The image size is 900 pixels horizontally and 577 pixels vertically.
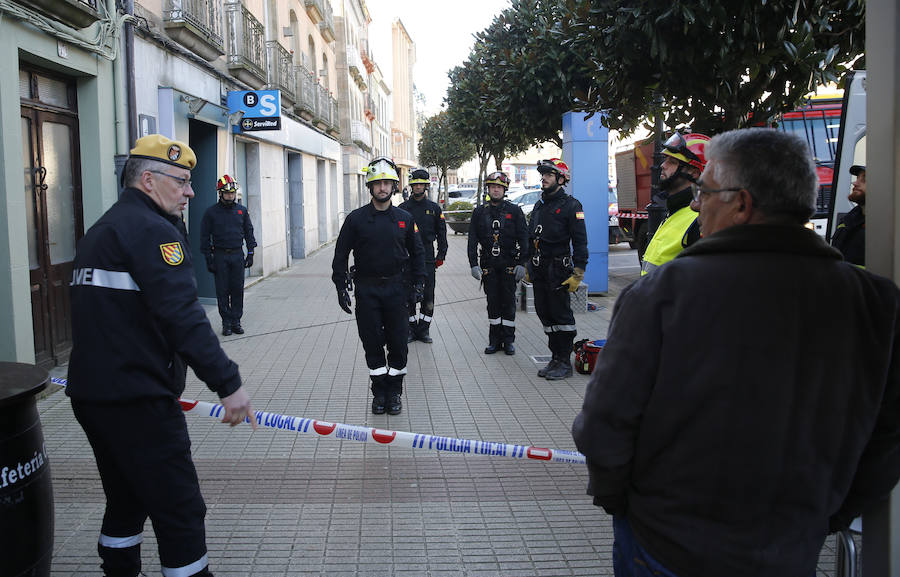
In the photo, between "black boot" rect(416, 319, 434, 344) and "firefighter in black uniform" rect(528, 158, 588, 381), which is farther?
"black boot" rect(416, 319, 434, 344)

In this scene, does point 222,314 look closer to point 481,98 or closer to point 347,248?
point 347,248

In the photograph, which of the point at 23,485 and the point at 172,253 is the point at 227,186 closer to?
the point at 172,253

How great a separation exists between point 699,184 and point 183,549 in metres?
2.32

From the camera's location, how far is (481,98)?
1659cm

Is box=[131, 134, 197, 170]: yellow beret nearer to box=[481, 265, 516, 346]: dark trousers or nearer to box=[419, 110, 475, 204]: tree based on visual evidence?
box=[481, 265, 516, 346]: dark trousers

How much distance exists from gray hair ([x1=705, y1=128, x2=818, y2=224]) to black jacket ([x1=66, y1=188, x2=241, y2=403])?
6.58ft

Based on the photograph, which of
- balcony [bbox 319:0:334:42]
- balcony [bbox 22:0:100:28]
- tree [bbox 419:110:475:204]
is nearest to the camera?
balcony [bbox 22:0:100:28]

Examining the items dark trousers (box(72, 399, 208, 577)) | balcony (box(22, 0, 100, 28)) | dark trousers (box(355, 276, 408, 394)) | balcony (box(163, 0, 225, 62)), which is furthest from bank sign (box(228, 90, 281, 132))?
dark trousers (box(72, 399, 208, 577))

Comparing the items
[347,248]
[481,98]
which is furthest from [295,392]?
[481,98]

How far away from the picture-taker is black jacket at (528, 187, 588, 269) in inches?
287

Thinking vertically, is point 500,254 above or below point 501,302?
above

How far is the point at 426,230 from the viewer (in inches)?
378

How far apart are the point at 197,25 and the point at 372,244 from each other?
6951 mm

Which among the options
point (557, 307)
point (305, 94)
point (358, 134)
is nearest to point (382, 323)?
point (557, 307)
